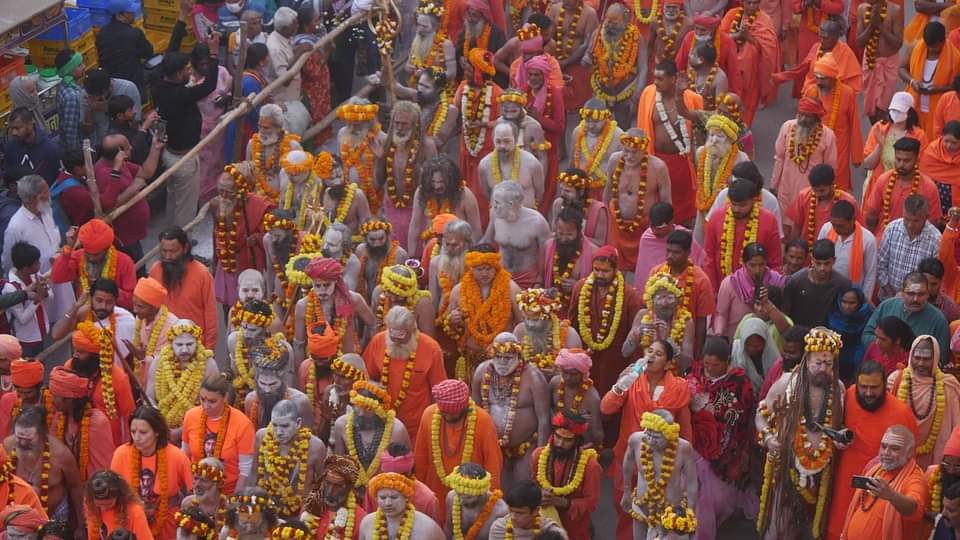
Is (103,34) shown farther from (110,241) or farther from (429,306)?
(429,306)

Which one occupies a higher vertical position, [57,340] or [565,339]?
[565,339]

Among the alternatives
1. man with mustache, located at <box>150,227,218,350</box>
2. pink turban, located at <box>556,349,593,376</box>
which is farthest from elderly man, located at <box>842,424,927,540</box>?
man with mustache, located at <box>150,227,218,350</box>

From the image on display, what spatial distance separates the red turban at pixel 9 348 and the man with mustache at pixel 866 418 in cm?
455

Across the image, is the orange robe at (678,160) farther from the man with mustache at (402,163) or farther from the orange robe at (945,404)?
the orange robe at (945,404)

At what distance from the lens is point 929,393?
9.97 meters

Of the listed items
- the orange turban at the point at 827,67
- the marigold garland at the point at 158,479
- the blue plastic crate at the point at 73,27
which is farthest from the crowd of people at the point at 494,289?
the blue plastic crate at the point at 73,27

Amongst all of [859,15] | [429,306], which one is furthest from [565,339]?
[859,15]

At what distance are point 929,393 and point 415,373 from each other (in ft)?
9.32

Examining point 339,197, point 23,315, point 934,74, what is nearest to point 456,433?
point 339,197

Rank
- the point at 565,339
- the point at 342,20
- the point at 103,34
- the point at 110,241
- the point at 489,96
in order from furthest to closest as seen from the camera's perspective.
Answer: the point at 342,20 → the point at 103,34 → the point at 489,96 → the point at 110,241 → the point at 565,339

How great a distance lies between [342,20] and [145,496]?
6.59m

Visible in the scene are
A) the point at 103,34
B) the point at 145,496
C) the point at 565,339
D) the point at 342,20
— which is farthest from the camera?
the point at 342,20

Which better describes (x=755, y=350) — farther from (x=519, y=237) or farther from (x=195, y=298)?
(x=195, y=298)

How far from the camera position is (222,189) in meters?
12.0
